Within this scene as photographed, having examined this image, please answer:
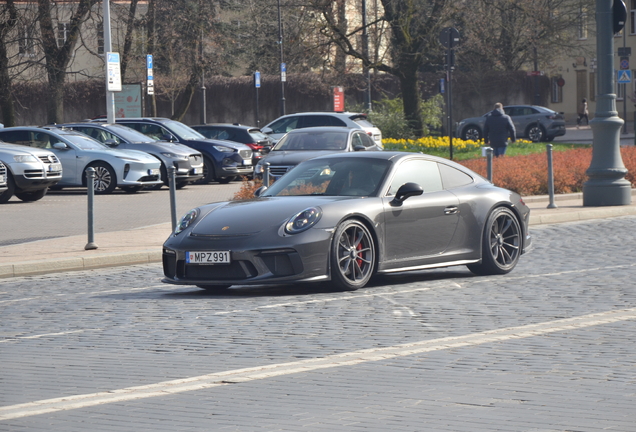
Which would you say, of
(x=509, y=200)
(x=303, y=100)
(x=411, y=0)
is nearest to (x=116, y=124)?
(x=411, y=0)

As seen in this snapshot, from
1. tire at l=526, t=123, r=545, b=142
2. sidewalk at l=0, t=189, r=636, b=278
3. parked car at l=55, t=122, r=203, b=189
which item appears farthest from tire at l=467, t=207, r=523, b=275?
tire at l=526, t=123, r=545, b=142

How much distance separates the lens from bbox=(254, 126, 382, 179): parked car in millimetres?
22062

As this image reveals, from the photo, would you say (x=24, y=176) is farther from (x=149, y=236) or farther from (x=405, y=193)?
(x=405, y=193)

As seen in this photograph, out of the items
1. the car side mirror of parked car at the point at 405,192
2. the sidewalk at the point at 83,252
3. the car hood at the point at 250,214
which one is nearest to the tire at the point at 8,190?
the sidewalk at the point at 83,252

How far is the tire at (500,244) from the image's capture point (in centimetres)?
1127

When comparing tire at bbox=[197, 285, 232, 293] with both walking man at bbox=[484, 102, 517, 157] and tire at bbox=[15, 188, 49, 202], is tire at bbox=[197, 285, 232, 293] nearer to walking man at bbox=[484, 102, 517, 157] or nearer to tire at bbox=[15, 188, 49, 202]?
tire at bbox=[15, 188, 49, 202]

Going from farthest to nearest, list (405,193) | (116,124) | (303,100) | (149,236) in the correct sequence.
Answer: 1. (303,100)
2. (116,124)
3. (149,236)
4. (405,193)

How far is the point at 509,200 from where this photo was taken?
11.5 metres

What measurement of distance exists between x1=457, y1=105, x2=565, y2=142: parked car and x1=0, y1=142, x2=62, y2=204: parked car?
1057 inches

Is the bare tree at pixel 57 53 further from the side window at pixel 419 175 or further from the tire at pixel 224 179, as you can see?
the side window at pixel 419 175

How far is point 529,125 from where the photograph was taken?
48.1 meters

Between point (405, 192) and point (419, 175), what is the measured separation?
26.9 inches

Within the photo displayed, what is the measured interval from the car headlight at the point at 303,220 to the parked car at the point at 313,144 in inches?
469

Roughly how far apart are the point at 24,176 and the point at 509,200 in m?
13.4
